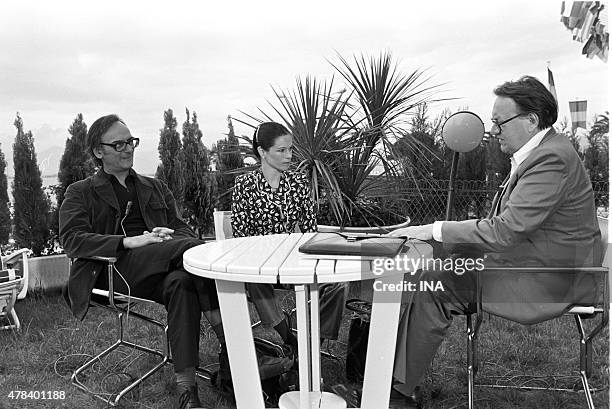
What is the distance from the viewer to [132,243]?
266 centimetres

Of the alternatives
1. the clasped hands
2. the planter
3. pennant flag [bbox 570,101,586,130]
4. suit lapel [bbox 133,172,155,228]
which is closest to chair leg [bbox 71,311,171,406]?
the clasped hands

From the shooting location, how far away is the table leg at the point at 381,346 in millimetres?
2082

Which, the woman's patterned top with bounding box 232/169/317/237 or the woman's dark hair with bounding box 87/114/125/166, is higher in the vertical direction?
the woman's dark hair with bounding box 87/114/125/166

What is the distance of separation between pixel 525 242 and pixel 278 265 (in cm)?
99

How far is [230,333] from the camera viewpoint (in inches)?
84.7

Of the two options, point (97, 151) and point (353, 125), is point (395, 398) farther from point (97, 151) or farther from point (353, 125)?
point (353, 125)

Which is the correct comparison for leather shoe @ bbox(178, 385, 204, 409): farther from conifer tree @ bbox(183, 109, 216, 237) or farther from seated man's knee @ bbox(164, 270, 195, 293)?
conifer tree @ bbox(183, 109, 216, 237)

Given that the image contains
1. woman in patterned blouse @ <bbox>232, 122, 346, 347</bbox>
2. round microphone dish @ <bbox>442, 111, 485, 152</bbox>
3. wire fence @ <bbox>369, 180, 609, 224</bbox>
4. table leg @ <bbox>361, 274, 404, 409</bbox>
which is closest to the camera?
table leg @ <bbox>361, 274, 404, 409</bbox>

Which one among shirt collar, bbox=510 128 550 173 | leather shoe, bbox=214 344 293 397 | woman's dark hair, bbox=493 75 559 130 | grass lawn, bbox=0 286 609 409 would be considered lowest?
grass lawn, bbox=0 286 609 409

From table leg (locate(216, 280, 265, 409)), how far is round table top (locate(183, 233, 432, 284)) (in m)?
0.13

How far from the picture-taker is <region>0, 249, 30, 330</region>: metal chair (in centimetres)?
344

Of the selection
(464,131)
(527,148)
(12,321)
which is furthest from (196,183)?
(527,148)

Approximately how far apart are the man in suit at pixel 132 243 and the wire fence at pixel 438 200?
2.36 m

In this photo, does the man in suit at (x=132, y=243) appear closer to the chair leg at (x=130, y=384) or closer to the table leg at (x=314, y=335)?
the chair leg at (x=130, y=384)
